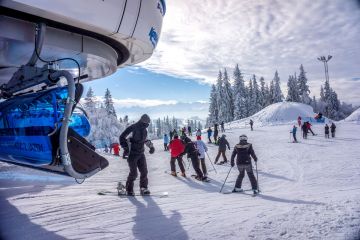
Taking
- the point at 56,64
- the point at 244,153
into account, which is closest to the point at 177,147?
the point at 244,153

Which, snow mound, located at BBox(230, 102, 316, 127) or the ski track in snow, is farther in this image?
A: snow mound, located at BBox(230, 102, 316, 127)

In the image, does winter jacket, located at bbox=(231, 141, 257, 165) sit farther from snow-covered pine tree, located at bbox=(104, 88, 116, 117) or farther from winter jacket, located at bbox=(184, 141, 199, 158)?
snow-covered pine tree, located at bbox=(104, 88, 116, 117)

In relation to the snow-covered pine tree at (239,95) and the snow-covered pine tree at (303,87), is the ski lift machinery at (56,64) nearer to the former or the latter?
the snow-covered pine tree at (239,95)

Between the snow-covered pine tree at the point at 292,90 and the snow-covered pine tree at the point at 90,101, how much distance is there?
51.3 meters

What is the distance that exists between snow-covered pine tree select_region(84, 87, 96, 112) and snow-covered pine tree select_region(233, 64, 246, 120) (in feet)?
119

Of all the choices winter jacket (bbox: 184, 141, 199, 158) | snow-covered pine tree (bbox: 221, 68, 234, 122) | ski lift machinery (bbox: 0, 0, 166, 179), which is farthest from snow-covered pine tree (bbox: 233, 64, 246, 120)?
ski lift machinery (bbox: 0, 0, 166, 179)

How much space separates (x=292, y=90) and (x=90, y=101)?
175 ft

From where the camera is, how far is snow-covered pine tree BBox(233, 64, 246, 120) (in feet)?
235

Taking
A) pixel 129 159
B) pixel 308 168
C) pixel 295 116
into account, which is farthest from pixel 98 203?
pixel 295 116

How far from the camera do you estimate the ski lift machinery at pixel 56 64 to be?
3670 mm

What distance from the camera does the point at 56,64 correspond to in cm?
417

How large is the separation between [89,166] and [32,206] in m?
2.60

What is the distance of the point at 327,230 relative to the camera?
12.8 feet

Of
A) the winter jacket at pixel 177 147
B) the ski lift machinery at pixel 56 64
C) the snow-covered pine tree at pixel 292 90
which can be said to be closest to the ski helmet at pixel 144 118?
the ski lift machinery at pixel 56 64
